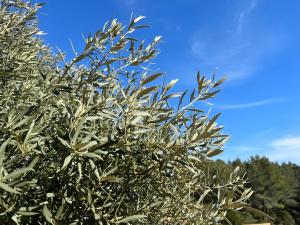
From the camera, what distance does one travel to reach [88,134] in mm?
2760

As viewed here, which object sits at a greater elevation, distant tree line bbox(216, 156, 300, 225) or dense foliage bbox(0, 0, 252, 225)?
distant tree line bbox(216, 156, 300, 225)

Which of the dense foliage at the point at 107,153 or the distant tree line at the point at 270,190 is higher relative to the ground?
the distant tree line at the point at 270,190

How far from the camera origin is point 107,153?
2791 millimetres

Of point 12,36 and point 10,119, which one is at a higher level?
point 12,36

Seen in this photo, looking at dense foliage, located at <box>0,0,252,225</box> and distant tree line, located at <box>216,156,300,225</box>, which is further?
distant tree line, located at <box>216,156,300,225</box>

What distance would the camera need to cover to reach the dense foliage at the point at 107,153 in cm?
272

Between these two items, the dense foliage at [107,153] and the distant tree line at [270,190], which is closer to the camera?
the dense foliage at [107,153]

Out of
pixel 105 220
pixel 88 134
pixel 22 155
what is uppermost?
pixel 88 134

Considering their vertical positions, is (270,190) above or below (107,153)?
above

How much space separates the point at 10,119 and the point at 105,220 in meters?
0.91

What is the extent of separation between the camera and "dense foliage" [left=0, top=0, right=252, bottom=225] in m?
2.72

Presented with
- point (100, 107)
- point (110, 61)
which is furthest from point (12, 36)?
point (100, 107)

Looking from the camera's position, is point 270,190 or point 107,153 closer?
point 107,153

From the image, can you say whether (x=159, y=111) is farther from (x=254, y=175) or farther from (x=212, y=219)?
(x=254, y=175)
